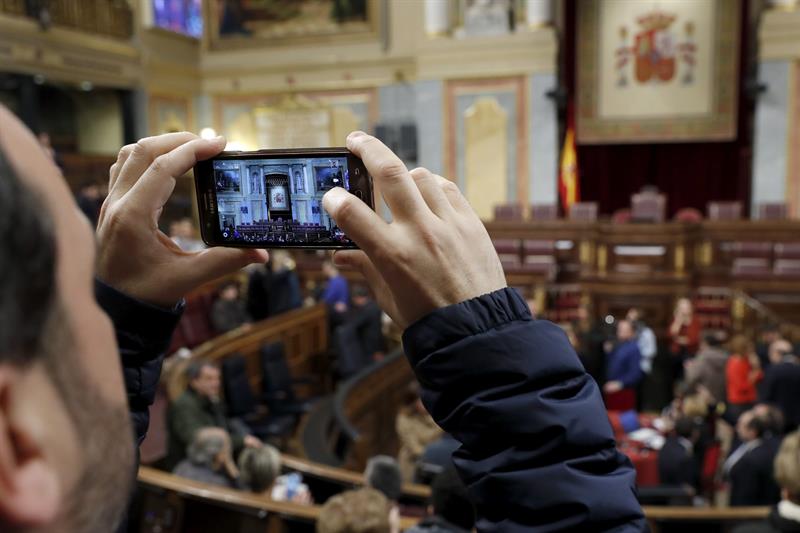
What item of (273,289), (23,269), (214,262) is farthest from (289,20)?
(23,269)

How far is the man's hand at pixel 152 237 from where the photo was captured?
0.98m

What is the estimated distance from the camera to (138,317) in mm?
993

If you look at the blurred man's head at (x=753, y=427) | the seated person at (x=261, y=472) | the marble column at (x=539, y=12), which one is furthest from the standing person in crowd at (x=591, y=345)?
the marble column at (x=539, y=12)

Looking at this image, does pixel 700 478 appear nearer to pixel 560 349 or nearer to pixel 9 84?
pixel 560 349

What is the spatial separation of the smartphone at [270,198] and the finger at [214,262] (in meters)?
0.02

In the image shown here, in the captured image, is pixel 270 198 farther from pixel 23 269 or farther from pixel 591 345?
pixel 591 345

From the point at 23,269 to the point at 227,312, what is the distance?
8.14 metres

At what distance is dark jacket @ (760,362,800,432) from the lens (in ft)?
19.6

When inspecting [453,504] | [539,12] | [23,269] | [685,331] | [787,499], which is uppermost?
[539,12]

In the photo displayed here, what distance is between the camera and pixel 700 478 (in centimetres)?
541

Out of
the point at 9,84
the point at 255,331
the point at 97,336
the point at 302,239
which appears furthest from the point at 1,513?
the point at 9,84

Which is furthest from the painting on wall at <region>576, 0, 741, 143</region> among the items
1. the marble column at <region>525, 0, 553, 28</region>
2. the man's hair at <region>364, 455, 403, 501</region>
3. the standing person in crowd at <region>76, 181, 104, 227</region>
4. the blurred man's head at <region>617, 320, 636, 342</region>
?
the man's hair at <region>364, 455, 403, 501</region>

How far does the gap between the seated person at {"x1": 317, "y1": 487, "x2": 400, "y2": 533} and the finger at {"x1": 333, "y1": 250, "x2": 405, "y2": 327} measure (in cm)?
144

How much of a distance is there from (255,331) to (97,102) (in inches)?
359
